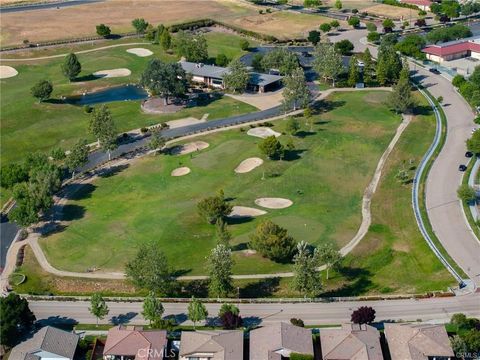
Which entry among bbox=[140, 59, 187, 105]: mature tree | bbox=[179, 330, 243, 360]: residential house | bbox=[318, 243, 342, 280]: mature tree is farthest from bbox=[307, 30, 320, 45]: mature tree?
bbox=[179, 330, 243, 360]: residential house

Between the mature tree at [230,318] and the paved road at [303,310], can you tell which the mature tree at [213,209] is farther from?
the mature tree at [230,318]

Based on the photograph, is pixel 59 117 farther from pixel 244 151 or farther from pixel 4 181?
pixel 244 151

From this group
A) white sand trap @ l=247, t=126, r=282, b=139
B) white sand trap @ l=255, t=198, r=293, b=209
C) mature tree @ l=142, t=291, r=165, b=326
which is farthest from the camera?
white sand trap @ l=247, t=126, r=282, b=139

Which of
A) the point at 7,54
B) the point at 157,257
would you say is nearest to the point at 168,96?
the point at 7,54

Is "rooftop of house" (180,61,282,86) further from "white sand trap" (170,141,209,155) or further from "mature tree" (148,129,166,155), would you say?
Answer: "mature tree" (148,129,166,155)

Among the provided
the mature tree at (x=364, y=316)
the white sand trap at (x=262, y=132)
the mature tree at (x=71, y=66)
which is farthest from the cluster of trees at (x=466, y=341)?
the mature tree at (x=71, y=66)

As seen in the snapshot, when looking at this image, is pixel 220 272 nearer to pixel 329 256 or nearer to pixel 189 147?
pixel 329 256

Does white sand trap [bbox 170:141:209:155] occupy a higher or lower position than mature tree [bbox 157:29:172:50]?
lower
